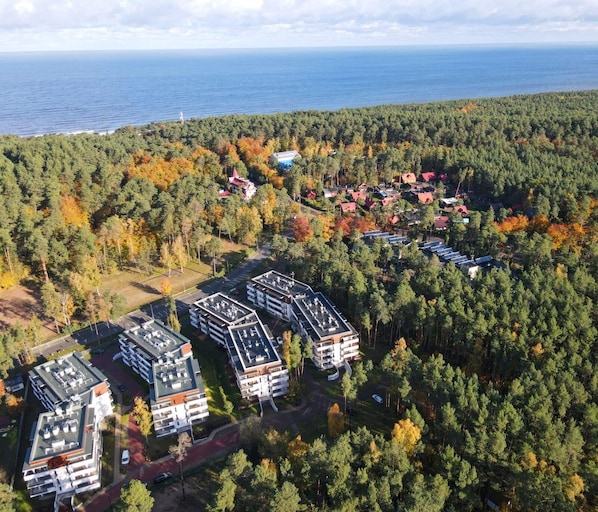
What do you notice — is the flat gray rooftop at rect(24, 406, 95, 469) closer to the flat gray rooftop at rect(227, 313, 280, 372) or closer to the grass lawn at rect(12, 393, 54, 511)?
the grass lawn at rect(12, 393, 54, 511)

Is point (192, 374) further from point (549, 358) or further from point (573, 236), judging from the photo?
point (573, 236)

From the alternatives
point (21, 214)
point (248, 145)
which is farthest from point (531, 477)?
point (248, 145)

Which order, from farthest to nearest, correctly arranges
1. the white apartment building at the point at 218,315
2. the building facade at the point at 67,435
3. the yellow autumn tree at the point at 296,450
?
the white apartment building at the point at 218,315 < the building facade at the point at 67,435 < the yellow autumn tree at the point at 296,450

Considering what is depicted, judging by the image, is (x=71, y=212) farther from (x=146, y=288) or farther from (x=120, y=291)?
(x=146, y=288)

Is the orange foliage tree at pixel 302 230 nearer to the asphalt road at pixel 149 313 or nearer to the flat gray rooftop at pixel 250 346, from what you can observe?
the asphalt road at pixel 149 313

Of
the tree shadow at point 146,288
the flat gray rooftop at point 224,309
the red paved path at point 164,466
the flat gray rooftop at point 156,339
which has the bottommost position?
the red paved path at point 164,466

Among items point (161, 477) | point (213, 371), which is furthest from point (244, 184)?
point (161, 477)

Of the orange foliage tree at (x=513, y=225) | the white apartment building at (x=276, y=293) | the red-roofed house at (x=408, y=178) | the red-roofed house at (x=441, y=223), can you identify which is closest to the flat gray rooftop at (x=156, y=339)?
the white apartment building at (x=276, y=293)
